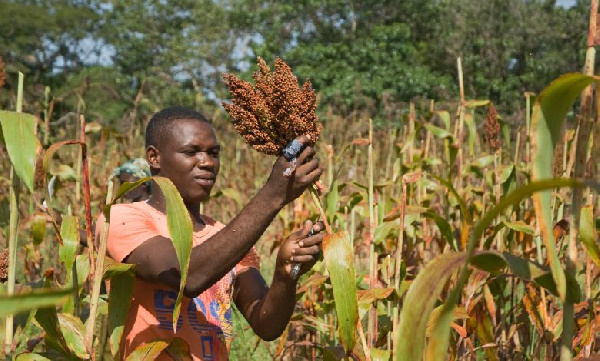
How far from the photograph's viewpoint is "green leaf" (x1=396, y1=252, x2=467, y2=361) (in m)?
1.08

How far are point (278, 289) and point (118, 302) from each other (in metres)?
0.42

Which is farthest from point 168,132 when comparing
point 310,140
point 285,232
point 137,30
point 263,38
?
point 137,30

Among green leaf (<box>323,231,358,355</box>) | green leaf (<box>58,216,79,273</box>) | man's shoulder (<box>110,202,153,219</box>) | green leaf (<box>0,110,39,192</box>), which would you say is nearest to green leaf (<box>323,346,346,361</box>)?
green leaf (<box>323,231,358,355</box>)

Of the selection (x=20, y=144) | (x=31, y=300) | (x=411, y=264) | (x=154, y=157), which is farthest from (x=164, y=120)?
(x=411, y=264)

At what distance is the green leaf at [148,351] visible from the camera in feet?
6.08

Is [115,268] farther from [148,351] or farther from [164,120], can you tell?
[164,120]

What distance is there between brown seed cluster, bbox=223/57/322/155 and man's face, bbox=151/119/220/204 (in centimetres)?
57

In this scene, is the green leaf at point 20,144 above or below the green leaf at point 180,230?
above

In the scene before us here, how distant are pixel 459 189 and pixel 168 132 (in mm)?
1696

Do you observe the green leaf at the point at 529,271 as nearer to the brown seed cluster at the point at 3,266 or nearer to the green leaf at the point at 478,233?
the green leaf at the point at 478,233

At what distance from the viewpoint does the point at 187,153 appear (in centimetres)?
217

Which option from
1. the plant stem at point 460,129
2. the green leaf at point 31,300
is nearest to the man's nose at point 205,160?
the green leaf at point 31,300

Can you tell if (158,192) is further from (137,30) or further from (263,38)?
(137,30)

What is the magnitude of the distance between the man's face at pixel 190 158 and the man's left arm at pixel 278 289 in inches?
12.4
